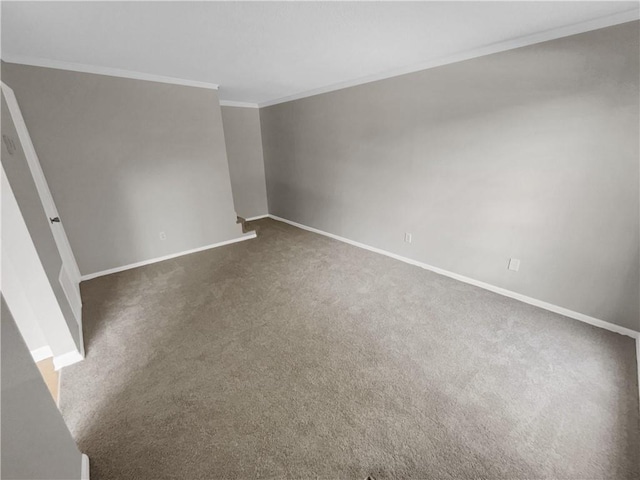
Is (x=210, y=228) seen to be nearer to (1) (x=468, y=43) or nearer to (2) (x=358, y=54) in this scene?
(2) (x=358, y=54)

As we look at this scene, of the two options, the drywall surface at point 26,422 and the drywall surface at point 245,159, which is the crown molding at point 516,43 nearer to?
the drywall surface at point 245,159

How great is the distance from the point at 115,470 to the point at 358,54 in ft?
11.0

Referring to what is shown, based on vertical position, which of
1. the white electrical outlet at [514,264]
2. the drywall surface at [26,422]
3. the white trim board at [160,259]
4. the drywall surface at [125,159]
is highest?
the drywall surface at [125,159]

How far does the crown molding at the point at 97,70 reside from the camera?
2377 mm

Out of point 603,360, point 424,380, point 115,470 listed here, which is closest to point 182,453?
point 115,470

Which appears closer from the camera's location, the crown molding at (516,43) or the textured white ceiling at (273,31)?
the textured white ceiling at (273,31)

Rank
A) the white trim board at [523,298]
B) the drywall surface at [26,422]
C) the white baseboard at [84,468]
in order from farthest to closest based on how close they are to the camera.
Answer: the white trim board at [523,298] → the white baseboard at [84,468] → the drywall surface at [26,422]

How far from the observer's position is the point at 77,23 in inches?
69.8

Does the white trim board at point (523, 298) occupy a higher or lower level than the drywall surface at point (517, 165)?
lower

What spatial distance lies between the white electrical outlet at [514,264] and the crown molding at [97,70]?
4.09 metres

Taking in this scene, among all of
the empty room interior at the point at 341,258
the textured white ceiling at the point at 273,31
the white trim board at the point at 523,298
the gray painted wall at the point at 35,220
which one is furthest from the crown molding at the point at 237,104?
the white trim board at the point at 523,298

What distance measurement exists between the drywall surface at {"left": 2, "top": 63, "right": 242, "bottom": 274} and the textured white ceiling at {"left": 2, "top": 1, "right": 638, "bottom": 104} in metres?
0.31

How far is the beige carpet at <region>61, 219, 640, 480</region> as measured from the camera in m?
1.27

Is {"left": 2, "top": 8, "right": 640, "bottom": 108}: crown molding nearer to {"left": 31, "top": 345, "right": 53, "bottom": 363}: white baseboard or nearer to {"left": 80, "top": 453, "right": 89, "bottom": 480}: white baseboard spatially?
{"left": 31, "top": 345, "right": 53, "bottom": 363}: white baseboard
